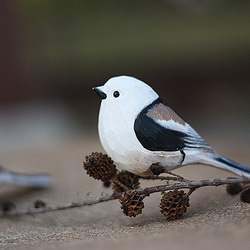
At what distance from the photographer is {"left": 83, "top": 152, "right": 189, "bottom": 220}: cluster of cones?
82 cm

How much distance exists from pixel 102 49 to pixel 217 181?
2555 millimetres

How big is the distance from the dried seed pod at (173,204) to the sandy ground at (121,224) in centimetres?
2

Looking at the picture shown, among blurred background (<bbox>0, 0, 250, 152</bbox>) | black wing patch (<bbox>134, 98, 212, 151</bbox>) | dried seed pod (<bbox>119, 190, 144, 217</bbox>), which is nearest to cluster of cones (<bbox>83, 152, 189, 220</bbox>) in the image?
dried seed pod (<bbox>119, 190, 144, 217</bbox>)

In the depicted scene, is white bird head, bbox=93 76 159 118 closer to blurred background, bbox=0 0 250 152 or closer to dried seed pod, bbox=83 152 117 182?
dried seed pod, bbox=83 152 117 182

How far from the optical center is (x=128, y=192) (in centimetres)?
84

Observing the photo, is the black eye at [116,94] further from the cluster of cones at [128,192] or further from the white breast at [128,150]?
the cluster of cones at [128,192]

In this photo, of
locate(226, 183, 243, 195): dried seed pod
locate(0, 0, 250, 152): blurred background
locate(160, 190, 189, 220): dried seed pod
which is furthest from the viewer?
locate(0, 0, 250, 152): blurred background

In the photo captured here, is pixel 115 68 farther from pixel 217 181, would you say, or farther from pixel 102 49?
pixel 217 181

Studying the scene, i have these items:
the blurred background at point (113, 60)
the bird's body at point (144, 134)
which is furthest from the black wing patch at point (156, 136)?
the blurred background at point (113, 60)

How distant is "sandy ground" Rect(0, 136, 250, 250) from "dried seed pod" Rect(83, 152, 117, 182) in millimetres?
130

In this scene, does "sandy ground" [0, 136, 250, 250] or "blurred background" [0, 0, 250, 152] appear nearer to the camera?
"sandy ground" [0, 136, 250, 250]

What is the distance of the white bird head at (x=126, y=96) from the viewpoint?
0.89 metres

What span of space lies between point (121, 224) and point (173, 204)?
168 mm

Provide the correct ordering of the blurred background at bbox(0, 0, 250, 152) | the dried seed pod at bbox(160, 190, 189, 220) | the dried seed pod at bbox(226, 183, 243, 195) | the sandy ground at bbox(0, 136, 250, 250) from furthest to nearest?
the blurred background at bbox(0, 0, 250, 152)
the dried seed pod at bbox(226, 183, 243, 195)
the dried seed pod at bbox(160, 190, 189, 220)
the sandy ground at bbox(0, 136, 250, 250)
